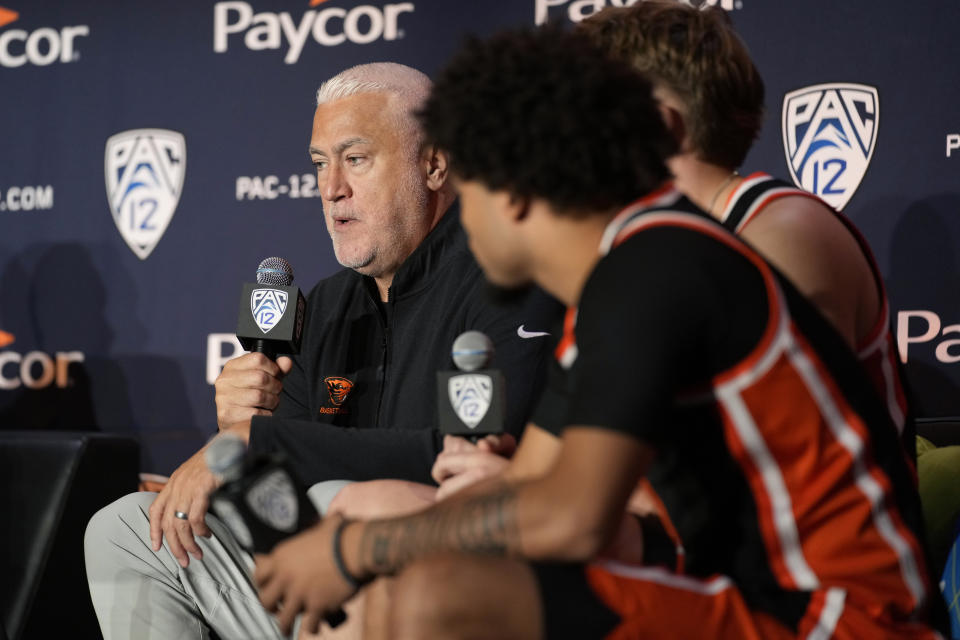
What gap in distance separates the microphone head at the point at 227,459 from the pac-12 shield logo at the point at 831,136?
7.21ft

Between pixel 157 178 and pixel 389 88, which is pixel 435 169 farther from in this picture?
pixel 157 178

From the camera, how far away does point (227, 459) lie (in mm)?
1153

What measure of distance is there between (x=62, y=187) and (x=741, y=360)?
3224 millimetres

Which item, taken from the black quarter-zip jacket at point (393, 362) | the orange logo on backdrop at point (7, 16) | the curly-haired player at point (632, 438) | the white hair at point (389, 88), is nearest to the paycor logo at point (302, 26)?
the orange logo on backdrop at point (7, 16)

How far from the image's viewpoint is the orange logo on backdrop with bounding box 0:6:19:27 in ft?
12.3

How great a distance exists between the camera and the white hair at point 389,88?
2408 millimetres

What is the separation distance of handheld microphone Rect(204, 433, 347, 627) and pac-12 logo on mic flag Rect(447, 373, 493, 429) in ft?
1.15

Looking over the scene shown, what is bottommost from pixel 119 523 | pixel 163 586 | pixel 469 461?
pixel 163 586

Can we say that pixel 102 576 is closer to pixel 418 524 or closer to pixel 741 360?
pixel 418 524

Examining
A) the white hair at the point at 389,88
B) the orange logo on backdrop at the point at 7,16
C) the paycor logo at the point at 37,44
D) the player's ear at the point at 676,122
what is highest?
the orange logo on backdrop at the point at 7,16

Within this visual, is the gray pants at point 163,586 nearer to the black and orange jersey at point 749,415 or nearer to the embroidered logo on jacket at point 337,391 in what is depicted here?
the embroidered logo on jacket at point 337,391

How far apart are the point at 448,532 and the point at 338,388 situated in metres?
1.25

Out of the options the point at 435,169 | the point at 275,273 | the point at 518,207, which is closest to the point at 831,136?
the point at 435,169

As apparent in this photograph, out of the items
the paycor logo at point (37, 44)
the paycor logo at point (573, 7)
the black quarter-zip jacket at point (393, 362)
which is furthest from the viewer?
the paycor logo at point (37, 44)
